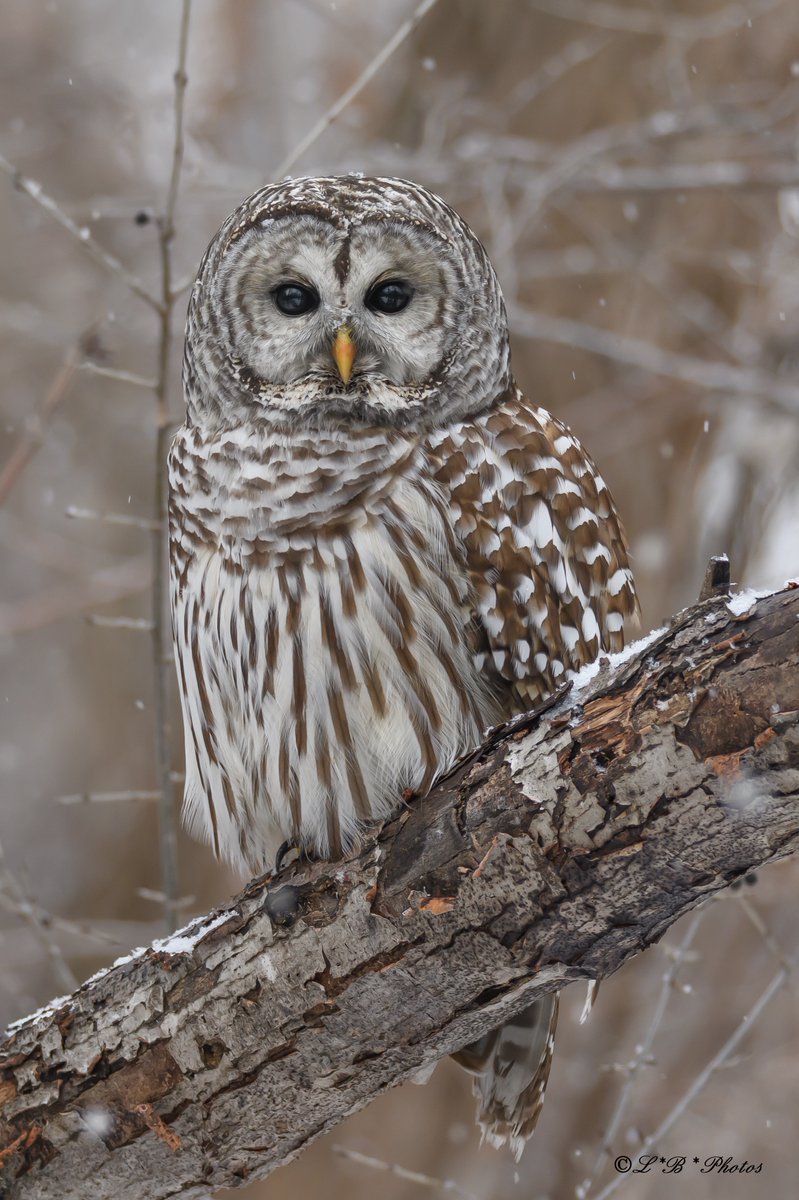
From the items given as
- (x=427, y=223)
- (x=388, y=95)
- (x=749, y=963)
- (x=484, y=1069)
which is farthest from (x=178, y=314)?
(x=749, y=963)

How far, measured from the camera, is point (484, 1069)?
359 cm

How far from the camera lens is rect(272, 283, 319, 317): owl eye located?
3.46 metres

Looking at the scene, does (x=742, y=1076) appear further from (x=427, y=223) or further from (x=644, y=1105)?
(x=427, y=223)

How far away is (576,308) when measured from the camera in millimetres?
6391

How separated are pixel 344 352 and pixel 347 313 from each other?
126mm

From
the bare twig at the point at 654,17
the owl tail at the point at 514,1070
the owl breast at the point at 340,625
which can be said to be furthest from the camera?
the bare twig at the point at 654,17

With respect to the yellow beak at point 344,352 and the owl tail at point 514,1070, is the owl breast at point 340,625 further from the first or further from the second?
the owl tail at point 514,1070

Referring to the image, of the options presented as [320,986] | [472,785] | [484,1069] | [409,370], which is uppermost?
[409,370]

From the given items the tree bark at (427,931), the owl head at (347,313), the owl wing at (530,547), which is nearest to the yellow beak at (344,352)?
the owl head at (347,313)

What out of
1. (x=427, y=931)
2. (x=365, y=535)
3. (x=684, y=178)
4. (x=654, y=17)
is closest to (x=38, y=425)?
(x=365, y=535)

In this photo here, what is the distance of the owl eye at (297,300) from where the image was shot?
346cm

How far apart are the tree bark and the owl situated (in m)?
0.47

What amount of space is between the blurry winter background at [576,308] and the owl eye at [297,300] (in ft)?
5.63

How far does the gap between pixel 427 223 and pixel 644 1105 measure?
4.24 metres
